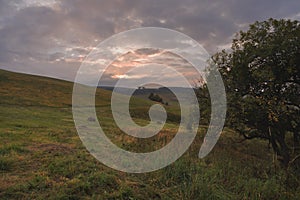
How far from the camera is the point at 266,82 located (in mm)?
10922

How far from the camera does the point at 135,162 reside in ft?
31.6

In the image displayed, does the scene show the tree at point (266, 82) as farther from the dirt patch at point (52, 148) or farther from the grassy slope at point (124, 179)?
the dirt patch at point (52, 148)

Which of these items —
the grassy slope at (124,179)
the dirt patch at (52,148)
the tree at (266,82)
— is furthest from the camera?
the dirt patch at (52,148)

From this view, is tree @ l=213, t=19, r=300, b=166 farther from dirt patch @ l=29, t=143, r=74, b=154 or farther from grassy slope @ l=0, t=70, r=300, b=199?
dirt patch @ l=29, t=143, r=74, b=154

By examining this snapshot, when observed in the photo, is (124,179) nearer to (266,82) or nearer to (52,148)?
(52,148)

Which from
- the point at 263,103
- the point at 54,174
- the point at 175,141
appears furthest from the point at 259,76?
the point at 54,174

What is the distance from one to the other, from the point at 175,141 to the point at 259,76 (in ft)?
16.7

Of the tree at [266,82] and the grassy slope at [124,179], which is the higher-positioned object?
the tree at [266,82]

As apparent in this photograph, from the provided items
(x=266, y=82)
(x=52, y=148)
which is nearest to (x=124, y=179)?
(x=52, y=148)

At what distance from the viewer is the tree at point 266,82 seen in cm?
1033

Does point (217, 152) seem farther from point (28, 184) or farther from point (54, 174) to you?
point (28, 184)

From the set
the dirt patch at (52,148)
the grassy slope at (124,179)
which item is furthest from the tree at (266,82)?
the dirt patch at (52,148)

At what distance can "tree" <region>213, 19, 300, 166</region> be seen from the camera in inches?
407

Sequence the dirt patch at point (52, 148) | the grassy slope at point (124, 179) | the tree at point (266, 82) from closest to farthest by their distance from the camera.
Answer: the grassy slope at point (124, 179), the tree at point (266, 82), the dirt patch at point (52, 148)
